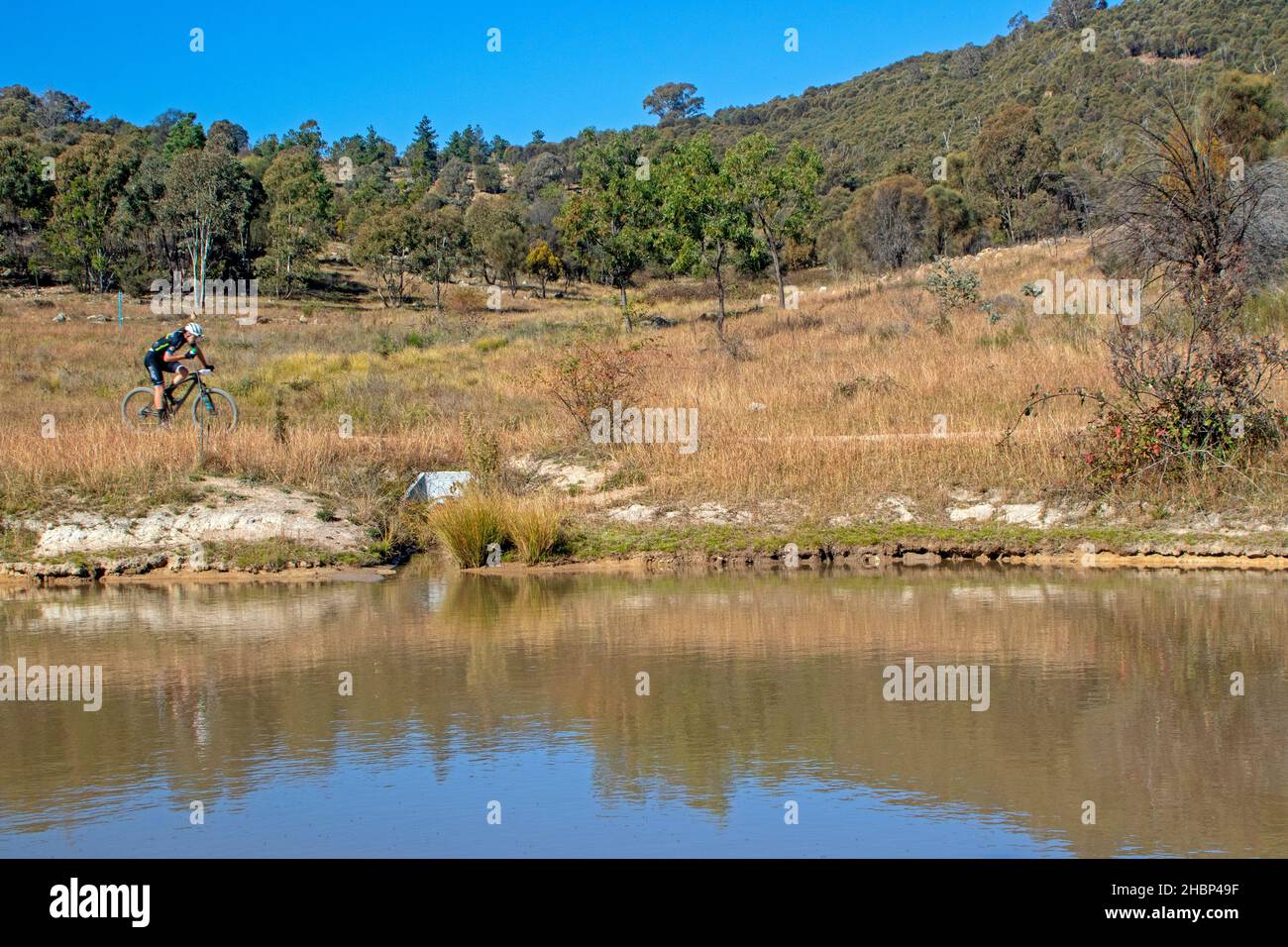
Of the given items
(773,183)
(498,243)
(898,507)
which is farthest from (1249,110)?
(498,243)

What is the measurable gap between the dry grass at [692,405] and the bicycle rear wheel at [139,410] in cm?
74

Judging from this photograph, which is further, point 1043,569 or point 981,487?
point 981,487

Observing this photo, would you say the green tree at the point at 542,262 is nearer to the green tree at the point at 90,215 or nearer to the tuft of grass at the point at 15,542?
the green tree at the point at 90,215

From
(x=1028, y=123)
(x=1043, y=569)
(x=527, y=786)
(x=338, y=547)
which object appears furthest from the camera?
(x=1028, y=123)

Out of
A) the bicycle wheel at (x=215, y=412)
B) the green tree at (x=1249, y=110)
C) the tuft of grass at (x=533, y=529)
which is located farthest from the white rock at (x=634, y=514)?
the green tree at (x=1249, y=110)

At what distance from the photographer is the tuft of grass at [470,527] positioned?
15.4 metres

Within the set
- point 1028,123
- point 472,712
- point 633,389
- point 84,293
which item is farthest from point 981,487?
point 84,293

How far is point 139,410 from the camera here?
19.9m

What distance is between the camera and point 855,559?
599 inches

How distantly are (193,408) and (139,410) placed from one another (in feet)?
4.42

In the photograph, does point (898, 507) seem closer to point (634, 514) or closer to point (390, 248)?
point (634, 514)

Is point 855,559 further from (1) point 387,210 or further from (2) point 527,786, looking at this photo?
(1) point 387,210

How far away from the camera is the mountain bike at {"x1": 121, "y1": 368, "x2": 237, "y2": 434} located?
734 inches

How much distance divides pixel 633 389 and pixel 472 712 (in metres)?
14.3
